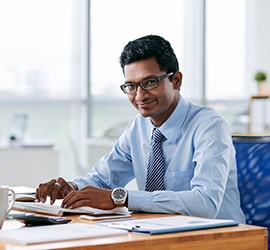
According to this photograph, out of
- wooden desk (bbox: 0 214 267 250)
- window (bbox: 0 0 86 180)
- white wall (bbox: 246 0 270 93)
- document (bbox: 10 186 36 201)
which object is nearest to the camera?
wooden desk (bbox: 0 214 267 250)

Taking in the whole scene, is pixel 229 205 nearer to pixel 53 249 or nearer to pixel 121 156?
pixel 121 156

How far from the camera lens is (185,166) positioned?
263 cm

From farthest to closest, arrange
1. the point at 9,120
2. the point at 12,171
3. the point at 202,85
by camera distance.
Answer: the point at 202,85, the point at 9,120, the point at 12,171

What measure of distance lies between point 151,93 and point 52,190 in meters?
0.50

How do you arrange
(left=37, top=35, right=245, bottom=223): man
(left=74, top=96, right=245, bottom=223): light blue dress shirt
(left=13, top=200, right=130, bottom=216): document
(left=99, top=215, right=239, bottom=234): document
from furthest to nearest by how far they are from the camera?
(left=37, top=35, right=245, bottom=223): man < (left=74, top=96, right=245, bottom=223): light blue dress shirt < (left=13, top=200, right=130, bottom=216): document < (left=99, top=215, right=239, bottom=234): document

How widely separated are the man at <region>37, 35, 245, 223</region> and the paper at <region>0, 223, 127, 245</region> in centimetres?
52

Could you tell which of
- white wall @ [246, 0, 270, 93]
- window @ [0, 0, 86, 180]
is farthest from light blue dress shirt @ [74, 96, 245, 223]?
white wall @ [246, 0, 270, 93]

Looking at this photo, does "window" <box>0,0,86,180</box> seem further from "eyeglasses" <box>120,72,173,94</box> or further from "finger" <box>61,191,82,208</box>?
"finger" <box>61,191,82,208</box>

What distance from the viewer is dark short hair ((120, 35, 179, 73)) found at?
2.67 meters

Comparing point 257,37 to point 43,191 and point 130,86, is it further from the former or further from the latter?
point 43,191

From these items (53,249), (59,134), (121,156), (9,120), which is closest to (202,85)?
(59,134)

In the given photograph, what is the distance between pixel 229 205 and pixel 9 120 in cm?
477

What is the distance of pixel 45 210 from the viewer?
88.5 inches

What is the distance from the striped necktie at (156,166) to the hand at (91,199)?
0.45m
